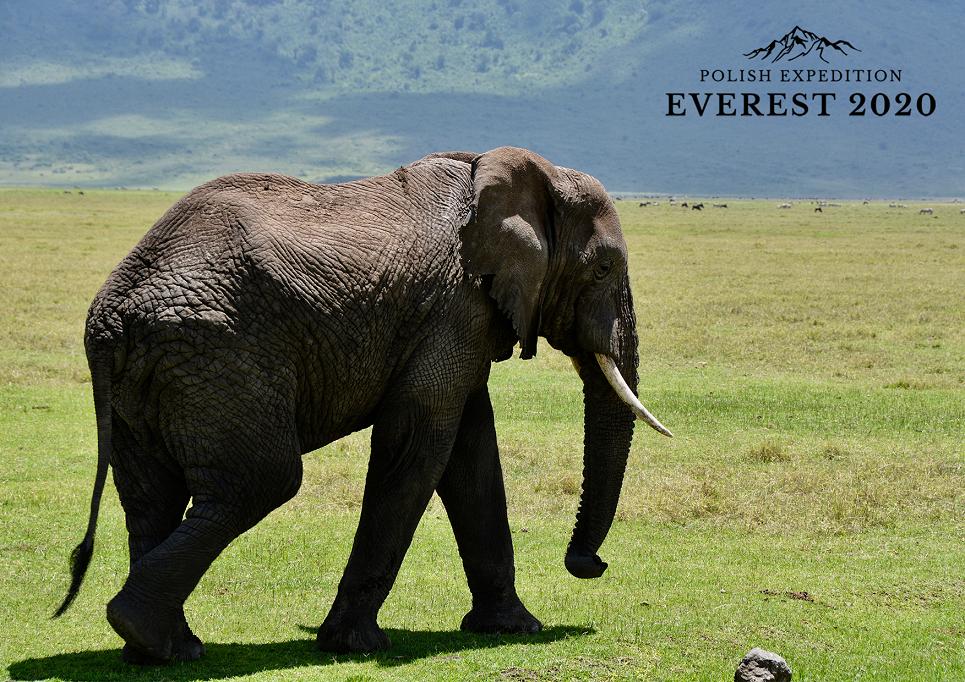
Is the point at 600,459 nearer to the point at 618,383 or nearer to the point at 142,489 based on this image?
the point at 618,383

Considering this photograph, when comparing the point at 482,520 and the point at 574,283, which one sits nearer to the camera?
the point at 574,283

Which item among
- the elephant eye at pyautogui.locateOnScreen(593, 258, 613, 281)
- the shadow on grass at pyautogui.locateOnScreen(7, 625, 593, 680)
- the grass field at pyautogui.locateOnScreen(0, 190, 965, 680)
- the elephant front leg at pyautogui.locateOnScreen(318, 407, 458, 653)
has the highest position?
the elephant eye at pyautogui.locateOnScreen(593, 258, 613, 281)

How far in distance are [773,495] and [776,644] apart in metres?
4.56

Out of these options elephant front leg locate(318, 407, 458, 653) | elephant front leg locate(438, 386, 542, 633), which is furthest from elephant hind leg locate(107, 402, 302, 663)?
elephant front leg locate(438, 386, 542, 633)

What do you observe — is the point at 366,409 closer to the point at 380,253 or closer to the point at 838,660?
A: the point at 380,253

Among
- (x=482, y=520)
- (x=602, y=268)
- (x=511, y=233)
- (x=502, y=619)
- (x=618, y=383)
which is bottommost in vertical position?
(x=502, y=619)

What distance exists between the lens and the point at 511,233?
909 cm

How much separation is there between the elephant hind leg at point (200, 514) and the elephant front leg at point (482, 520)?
189 cm

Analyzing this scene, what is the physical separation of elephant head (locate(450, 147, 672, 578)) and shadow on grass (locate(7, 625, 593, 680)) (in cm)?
89

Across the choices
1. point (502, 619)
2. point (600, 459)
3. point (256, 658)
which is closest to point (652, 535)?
point (600, 459)

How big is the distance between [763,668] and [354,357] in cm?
286

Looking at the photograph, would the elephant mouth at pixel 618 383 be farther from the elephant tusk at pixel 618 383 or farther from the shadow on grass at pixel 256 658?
the shadow on grass at pixel 256 658

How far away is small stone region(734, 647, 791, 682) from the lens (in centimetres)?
798

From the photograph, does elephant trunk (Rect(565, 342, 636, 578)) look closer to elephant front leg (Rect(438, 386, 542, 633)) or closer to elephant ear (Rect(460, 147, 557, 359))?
elephant front leg (Rect(438, 386, 542, 633))
